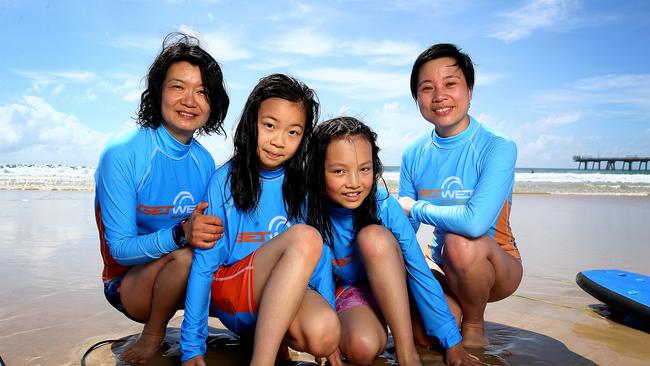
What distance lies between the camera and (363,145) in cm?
246

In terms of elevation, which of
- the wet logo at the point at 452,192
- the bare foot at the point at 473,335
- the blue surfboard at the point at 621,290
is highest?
the wet logo at the point at 452,192

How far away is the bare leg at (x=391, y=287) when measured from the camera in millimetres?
2262

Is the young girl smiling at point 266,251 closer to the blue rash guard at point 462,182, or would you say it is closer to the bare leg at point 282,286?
the bare leg at point 282,286

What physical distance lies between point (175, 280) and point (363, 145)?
112 centimetres

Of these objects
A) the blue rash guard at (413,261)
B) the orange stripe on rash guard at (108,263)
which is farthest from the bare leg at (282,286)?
the orange stripe on rash guard at (108,263)

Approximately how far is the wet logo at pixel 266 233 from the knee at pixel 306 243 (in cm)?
35

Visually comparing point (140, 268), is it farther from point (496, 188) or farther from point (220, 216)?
point (496, 188)

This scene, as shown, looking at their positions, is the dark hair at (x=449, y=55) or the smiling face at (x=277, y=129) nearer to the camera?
the smiling face at (x=277, y=129)

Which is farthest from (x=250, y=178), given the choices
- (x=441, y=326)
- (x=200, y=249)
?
(x=441, y=326)

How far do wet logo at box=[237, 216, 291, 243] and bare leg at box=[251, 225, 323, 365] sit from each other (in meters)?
0.31

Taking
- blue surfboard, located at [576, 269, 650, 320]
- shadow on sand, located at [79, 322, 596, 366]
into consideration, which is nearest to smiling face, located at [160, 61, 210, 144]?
shadow on sand, located at [79, 322, 596, 366]

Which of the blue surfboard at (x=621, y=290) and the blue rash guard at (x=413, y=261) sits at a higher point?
the blue rash guard at (x=413, y=261)

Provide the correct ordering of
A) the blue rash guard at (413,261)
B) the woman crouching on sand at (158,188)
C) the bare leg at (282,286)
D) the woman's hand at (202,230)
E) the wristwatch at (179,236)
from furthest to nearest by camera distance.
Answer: the blue rash guard at (413,261) < the woman crouching on sand at (158,188) < the wristwatch at (179,236) < the woman's hand at (202,230) < the bare leg at (282,286)

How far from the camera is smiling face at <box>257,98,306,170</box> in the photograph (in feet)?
7.83
